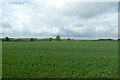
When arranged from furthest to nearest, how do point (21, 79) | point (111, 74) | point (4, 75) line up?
point (111, 74), point (4, 75), point (21, 79)

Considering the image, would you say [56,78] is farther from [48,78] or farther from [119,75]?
[119,75]

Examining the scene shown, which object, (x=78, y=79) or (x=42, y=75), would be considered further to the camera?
(x=42, y=75)

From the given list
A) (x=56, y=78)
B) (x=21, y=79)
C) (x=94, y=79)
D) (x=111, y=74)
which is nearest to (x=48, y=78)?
(x=56, y=78)

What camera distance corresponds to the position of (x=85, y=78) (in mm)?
14688

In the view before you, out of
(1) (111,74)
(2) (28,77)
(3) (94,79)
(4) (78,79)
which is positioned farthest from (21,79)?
(1) (111,74)

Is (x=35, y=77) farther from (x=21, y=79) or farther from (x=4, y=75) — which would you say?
(x=4, y=75)

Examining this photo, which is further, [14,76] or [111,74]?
[111,74]

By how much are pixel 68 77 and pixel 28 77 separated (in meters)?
2.24

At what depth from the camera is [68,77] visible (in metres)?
15.0

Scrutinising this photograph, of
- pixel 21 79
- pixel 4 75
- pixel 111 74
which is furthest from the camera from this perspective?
pixel 111 74

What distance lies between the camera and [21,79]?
46.4ft

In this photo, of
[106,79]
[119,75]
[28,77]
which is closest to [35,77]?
[28,77]

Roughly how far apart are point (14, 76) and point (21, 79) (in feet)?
3.32

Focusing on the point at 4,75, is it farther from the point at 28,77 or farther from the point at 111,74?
the point at 111,74
